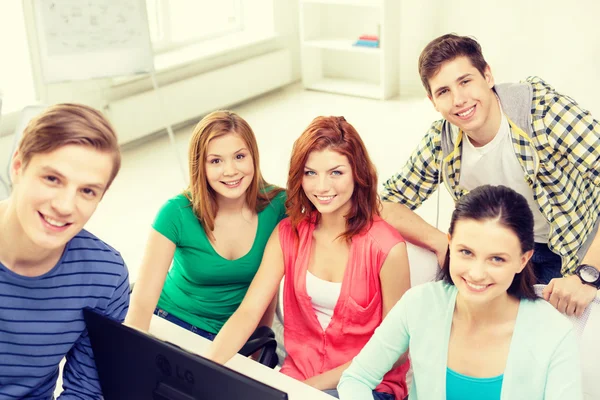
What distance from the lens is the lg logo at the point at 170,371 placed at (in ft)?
3.61

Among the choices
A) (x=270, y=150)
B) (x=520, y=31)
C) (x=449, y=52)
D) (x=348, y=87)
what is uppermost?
(x=449, y=52)

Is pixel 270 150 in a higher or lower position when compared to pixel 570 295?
lower

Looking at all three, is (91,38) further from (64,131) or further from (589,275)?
(589,275)

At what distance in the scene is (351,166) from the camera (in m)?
1.94

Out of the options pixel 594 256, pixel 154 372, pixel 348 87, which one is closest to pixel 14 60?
pixel 348 87

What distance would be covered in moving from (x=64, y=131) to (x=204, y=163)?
804 millimetres

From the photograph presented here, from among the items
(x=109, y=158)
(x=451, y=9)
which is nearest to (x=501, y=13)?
(x=451, y=9)

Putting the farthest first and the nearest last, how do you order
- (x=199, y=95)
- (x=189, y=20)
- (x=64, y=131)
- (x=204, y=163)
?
(x=189, y=20) → (x=199, y=95) → (x=204, y=163) → (x=64, y=131)

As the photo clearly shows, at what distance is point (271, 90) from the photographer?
6.59 meters

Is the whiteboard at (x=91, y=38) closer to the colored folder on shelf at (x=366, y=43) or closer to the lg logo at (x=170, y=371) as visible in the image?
the colored folder on shelf at (x=366, y=43)

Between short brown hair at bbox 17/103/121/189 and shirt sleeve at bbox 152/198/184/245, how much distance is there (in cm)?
76

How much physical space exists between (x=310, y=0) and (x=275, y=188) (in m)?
4.35

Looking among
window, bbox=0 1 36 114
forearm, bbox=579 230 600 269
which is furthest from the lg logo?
window, bbox=0 1 36 114

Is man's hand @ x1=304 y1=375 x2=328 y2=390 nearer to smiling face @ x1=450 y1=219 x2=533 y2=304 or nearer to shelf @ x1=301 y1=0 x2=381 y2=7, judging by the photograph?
smiling face @ x1=450 y1=219 x2=533 y2=304
